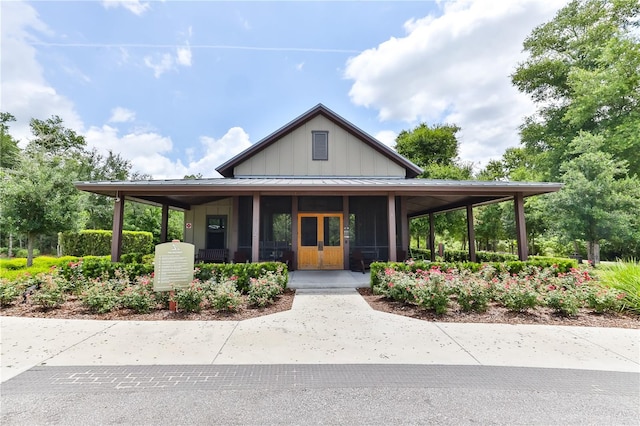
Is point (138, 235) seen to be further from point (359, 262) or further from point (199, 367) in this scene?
point (199, 367)

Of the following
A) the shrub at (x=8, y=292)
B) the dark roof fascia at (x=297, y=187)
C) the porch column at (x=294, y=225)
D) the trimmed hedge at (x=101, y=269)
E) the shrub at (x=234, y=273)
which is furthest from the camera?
the porch column at (x=294, y=225)

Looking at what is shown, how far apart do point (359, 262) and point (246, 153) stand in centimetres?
693

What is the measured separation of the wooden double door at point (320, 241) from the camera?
39.6ft

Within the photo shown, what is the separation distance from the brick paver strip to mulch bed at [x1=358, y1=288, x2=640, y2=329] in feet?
7.23

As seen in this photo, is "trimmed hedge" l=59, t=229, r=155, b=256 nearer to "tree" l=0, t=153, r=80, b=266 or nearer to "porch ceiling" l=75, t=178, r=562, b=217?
"tree" l=0, t=153, r=80, b=266

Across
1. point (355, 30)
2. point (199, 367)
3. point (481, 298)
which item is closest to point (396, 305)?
point (481, 298)

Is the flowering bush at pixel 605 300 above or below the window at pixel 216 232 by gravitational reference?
below

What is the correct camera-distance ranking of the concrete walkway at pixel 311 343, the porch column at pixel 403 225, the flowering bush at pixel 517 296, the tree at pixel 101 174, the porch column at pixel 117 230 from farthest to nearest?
the tree at pixel 101 174 → the porch column at pixel 403 225 → the porch column at pixel 117 230 → the flowering bush at pixel 517 296 → the concrete walkway at pixel 311 343

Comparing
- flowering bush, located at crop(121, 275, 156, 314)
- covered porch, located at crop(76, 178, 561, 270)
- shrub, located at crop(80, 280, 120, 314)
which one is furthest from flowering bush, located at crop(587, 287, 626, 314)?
shrub, located at crop(80, 280, 120, 314)

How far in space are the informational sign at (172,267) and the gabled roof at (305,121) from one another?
7.44m

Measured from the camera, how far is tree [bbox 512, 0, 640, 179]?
16484 millimetres

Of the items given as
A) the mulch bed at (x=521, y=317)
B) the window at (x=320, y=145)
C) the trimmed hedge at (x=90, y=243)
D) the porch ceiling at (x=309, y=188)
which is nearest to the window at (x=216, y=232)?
the porch ceiling at (x=309, y=188)

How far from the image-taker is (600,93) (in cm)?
1666

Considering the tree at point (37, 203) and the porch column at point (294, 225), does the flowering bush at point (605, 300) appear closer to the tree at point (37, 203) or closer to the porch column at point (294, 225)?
the porch column at point (294, 225)
